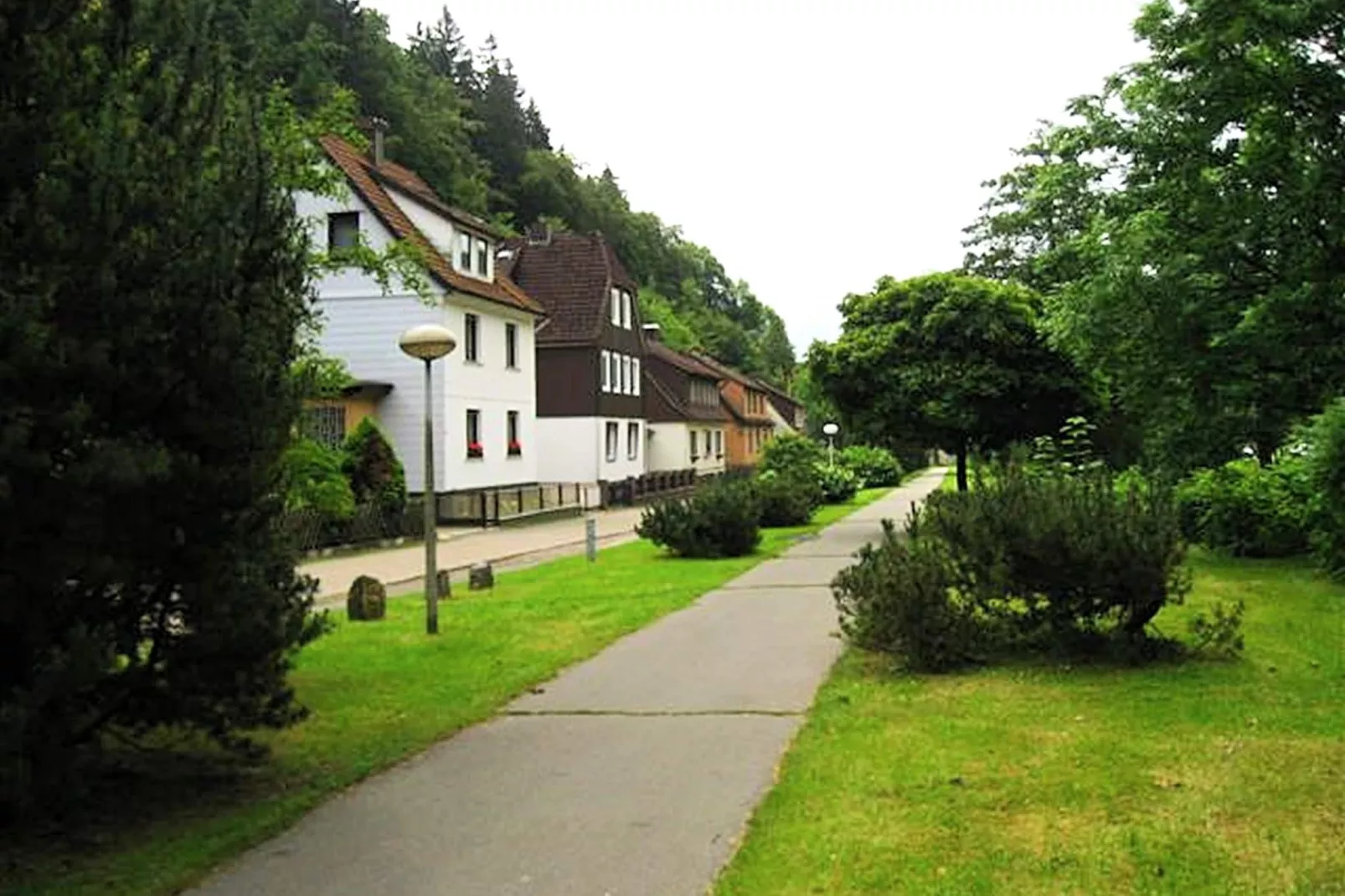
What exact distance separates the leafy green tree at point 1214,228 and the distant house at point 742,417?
168 feet

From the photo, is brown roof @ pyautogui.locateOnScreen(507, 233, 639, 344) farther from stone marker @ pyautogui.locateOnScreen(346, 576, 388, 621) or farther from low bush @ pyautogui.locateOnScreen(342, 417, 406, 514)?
stone marker @ pyautogui.locateOnScreen(346, 576, 388, 621)

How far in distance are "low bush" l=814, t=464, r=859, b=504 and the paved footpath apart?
31514mm

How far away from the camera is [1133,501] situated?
962 cm

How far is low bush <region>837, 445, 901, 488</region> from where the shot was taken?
57000mm

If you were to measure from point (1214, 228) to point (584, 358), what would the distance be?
3414 cm

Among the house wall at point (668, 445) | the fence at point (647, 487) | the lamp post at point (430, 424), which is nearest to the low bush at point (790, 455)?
the fence at point (647, 487)

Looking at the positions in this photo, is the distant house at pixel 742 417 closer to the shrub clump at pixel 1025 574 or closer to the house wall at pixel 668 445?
the house wall at pixel 668 445

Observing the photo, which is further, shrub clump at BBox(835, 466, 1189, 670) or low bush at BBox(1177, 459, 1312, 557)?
low bush at BBox(1177, 459, 1312, 557)

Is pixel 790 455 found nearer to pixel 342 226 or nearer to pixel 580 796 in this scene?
pixel 342 226

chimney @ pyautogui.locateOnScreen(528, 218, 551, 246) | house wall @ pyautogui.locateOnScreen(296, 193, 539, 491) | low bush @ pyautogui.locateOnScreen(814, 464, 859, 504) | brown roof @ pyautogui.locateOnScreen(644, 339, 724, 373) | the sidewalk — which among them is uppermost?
chimney @ pyautogui.locateOnScreen(528, 218, 551, 246)

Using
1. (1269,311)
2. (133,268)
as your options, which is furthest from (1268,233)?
(133,268)

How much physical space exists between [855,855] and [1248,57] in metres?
12.2

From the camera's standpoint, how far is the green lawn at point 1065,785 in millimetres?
4855

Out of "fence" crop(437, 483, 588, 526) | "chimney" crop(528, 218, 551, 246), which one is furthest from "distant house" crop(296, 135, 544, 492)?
"chimney" crop(528, 218, 551, 246)
